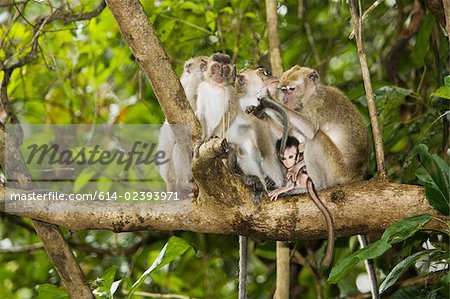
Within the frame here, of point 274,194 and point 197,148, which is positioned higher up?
point 197,148

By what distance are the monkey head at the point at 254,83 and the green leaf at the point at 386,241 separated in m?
1.65

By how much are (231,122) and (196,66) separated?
72 centimetres

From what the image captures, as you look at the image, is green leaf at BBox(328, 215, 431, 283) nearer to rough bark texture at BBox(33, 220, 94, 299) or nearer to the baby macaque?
the baby macaque

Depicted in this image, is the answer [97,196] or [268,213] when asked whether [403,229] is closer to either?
[268,213]

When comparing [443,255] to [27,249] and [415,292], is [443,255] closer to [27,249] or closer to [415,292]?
[415,292]

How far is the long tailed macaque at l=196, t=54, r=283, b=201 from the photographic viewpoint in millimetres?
4520

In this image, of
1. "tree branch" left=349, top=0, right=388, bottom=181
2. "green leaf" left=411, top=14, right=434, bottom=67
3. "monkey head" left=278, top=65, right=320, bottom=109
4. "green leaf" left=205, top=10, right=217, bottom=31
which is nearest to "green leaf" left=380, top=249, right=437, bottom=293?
"tree branch" left=349, top=0, right=388, bottom=181

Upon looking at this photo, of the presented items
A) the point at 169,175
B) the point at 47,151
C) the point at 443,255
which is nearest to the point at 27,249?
the point at 47,151

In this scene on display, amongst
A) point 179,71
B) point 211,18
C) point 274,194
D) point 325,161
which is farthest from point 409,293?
point 211,18

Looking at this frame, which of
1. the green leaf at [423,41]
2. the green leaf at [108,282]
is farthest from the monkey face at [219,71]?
the green leaf at [423,41]

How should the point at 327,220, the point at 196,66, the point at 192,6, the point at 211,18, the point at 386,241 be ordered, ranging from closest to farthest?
the point at 386,241, the point at 327,220, the point at 196,66, the point at 192,6, the point at 211,18

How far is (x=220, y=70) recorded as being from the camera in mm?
4520

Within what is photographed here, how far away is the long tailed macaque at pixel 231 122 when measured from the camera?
452 centimetres

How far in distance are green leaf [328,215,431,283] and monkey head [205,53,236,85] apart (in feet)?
4.85
